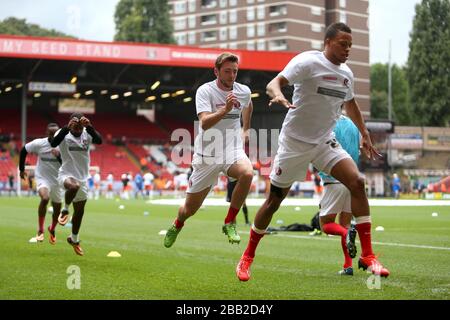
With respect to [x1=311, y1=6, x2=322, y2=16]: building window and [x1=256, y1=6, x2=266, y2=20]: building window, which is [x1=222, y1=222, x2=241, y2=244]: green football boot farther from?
[x1=256, y1=6, x2=266, y2=20]: building window

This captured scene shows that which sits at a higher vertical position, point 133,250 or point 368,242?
point 368,242

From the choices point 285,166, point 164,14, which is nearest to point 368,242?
point 285,166

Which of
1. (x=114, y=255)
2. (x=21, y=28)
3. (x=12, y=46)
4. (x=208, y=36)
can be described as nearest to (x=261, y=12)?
(x=208, y=36)

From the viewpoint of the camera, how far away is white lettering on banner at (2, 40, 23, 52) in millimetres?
45906

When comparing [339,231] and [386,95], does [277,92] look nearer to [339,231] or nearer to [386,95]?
[339,231]

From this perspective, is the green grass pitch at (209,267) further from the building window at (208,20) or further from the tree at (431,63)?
the building window at (208,20)

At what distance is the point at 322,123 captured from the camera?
813cm

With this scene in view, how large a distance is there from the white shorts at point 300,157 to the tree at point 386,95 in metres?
78.8

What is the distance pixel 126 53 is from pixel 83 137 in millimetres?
36977

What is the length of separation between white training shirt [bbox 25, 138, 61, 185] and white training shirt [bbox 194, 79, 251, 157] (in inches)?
226

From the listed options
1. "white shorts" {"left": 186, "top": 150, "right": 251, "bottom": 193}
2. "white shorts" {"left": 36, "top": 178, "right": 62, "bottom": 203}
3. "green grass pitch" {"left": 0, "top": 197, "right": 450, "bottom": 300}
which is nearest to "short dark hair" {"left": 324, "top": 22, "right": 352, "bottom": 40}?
"white shorts" {"left": 186, "top": 150, "right": 251, "bottom": 193}
